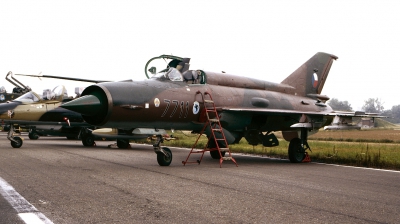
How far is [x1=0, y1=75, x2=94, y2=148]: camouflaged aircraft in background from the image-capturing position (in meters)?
17.4

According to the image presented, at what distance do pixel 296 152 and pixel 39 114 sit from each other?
36.8 feet

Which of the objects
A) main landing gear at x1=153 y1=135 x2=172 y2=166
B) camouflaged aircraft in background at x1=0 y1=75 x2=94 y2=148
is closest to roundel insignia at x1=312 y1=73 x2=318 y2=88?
main landing gear at x1=153 y1=135 x2=172 y2=166

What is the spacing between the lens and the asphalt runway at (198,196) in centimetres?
486

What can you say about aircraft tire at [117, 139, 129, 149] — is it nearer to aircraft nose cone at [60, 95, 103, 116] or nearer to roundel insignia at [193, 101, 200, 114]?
roundel insignia at [193, 101, 200, 114]

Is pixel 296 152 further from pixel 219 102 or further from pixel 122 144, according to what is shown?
pixel 122 144

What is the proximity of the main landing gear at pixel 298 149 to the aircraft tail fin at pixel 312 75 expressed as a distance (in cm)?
304

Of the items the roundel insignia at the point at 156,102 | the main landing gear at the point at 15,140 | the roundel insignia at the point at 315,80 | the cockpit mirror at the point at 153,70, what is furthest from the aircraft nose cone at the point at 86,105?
the roundel insignia at the point at 315,80

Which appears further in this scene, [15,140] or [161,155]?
[15,140]

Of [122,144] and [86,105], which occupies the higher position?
[86,105]

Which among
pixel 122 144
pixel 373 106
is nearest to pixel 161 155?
pixel 122 144

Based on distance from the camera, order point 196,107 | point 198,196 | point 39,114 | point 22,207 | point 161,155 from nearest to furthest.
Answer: point 22,207 → point 198,196 → point 161,155 → point 196,107 → point 39,114

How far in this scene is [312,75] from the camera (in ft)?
55.1

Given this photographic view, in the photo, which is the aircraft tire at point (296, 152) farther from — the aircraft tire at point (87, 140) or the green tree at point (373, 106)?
the green tree at point (373, 106)

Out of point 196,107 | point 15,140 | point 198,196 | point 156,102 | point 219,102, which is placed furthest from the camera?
point 15,140
